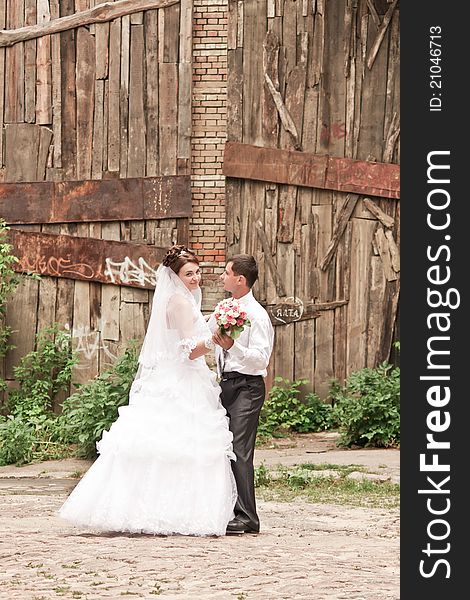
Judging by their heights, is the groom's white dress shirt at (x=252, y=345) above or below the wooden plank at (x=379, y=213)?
below

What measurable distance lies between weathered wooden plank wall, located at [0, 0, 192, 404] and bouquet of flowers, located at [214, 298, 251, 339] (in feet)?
18.6

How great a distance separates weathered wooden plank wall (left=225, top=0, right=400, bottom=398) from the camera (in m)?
12.5

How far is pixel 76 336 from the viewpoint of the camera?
12711 mm

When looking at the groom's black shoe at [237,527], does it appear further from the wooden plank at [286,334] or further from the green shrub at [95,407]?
the wooden plank at [286,334]

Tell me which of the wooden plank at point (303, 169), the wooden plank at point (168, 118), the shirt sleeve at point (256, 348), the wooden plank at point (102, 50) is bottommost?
the shirt sleeve at point (256, 348)

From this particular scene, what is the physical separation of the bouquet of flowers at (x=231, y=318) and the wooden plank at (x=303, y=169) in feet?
18.7

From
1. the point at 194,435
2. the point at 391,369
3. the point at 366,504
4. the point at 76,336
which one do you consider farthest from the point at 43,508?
the point at 391,369

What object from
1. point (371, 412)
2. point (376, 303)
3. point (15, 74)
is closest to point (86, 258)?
point (15, 74)

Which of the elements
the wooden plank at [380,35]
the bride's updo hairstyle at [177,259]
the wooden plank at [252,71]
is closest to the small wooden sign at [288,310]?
the wooden plank at [252,71]

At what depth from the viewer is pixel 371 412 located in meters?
11.3

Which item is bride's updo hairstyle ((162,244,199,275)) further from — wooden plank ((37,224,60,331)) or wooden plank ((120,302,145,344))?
wooden plank ((37,224,60,331))

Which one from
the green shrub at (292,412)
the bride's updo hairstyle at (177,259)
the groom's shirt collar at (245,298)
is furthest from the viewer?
the green shrub at (292,412)

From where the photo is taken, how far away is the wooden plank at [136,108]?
12594 millimetres

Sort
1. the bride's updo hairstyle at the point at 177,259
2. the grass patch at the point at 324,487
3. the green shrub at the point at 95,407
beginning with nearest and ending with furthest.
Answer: the bride's updo hairstyle at the point at 177,259 → the grass patch at the point at 324,487 → the green shrub at the point at 95,407
